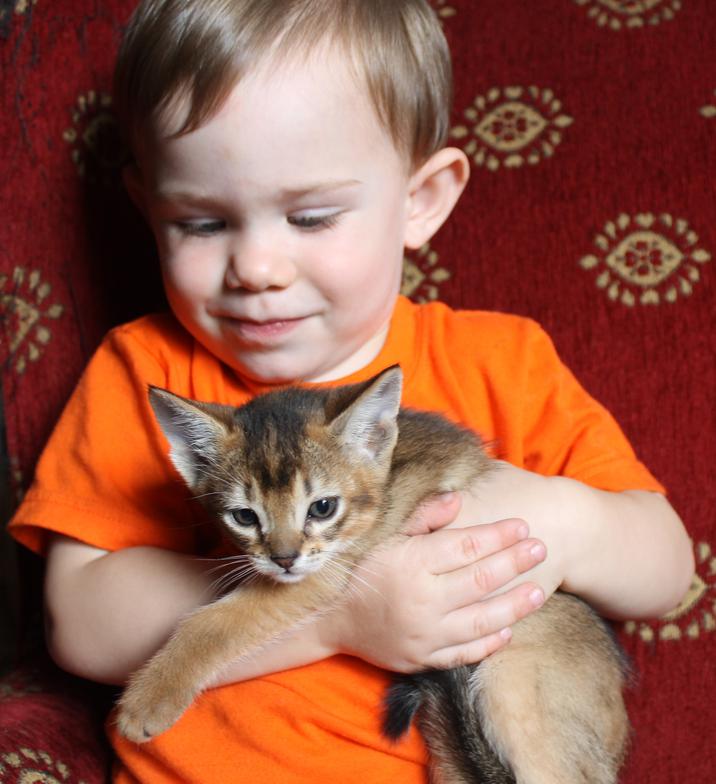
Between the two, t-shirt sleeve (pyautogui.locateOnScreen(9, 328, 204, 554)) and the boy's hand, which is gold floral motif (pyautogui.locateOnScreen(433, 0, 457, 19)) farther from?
the boy's hand

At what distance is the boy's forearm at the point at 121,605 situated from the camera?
4.81 feet

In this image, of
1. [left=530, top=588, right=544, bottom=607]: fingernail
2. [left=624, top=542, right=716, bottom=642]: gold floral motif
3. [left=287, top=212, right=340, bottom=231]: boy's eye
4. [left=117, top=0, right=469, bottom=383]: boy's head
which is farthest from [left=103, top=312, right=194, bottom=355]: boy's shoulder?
[left=624, top=542, right=716, bottom=642]: gold floral motif

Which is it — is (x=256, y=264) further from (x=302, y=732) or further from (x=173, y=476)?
(x=302, y=732)

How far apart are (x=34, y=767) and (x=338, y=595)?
46cm

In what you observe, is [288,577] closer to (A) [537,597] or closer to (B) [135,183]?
(A) [537,597]

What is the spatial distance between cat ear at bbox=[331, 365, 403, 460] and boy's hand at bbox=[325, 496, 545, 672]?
16 centimetres

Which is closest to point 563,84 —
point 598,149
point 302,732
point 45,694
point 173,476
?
point 598,149

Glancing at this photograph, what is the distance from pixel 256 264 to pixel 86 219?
487 mm

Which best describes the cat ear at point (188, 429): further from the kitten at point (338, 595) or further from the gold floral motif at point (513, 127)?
the gold floral motif at point (513, 127)

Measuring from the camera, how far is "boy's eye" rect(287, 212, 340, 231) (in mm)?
1434

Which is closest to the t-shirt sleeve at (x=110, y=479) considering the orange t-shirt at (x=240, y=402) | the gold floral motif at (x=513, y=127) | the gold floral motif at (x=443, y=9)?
the orange t-shirt at (x=240, y=402)

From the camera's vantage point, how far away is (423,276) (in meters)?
1.88

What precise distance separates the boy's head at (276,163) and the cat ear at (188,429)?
228 mm

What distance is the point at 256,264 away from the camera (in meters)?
1.41
